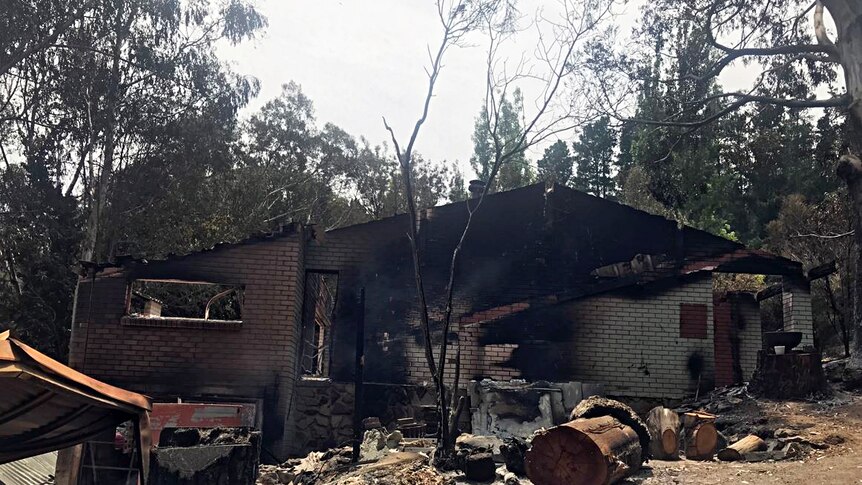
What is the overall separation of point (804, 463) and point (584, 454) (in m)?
2.83

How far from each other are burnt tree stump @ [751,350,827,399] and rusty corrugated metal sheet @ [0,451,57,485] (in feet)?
35.9

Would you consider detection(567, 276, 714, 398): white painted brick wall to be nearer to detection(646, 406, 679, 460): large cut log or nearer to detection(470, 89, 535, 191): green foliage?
detection(646, 406, 679, 460): large cut log

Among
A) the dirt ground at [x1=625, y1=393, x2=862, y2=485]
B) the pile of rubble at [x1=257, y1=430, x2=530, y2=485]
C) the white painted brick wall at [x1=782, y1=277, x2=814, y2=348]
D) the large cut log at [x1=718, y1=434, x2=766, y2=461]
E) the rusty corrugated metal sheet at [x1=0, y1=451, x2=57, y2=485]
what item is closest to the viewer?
the dirt ground at [x1=625, y1=393, x2=862, y2=485]

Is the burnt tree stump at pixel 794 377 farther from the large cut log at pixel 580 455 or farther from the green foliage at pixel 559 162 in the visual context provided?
the green foliage at pixel 559 162

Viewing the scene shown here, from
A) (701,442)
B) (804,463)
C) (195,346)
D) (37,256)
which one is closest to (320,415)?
(195,346)

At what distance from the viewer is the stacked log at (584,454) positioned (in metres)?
7.29

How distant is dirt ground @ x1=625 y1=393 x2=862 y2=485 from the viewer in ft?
24.8

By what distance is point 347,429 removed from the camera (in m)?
11.9

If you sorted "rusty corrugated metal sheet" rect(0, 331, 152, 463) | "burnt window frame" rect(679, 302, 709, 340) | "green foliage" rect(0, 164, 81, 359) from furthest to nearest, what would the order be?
"green foliage" rect(0, 164, 81, 359) < "burnt window frame" rect(679, 302, 709, 340) < "rusty corrugated metal sheet" rect(0, 331, 152, 463)

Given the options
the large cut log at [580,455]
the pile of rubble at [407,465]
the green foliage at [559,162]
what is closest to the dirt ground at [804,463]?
the large cut log at [580,455]

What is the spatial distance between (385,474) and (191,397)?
4.89 m

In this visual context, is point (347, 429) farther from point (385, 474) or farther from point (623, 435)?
point (623, 435)

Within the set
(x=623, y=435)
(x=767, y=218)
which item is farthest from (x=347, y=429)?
(x=767, y=218)

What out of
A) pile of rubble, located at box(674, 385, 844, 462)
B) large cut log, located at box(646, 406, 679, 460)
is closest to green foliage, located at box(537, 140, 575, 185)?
pile of rubble, located at box(674, 385, 844, 462)
